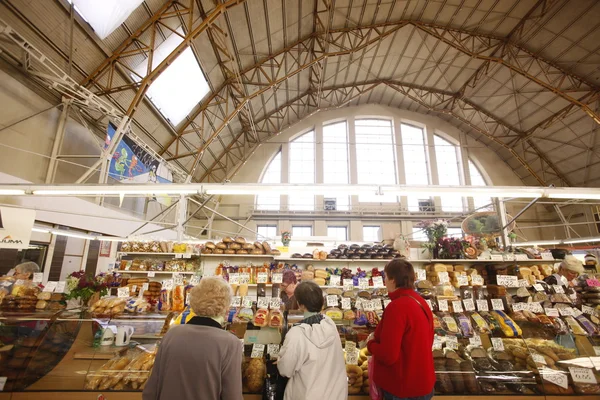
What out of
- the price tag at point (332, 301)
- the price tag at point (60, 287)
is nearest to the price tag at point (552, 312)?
the price tag at point (332, 301)

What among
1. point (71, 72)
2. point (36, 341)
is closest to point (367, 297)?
point (36, 341)

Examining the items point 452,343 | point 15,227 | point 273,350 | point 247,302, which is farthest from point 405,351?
point 15,227

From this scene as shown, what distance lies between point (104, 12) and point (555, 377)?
975 cm

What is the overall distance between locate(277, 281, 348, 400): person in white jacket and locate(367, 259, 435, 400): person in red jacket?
28 cm

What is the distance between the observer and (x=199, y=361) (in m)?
1.50

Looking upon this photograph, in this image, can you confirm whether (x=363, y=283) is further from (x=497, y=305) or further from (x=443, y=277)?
(x=497, y=305)

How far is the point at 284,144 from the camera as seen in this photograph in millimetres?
16578

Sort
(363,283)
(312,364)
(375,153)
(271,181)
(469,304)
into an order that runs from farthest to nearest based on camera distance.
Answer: (375,153) → (271,181) → (363,283) → (469,304) → (312,364)

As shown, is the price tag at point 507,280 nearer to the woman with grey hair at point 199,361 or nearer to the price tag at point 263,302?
the price tag at point 263,302

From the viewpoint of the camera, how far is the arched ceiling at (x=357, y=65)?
295 inches

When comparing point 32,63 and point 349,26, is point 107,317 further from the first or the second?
point 349,26

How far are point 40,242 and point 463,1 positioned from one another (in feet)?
49.6

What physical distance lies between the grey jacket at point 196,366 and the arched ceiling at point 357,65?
7.44 m

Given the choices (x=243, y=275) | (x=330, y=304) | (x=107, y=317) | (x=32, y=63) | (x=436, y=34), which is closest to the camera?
(x=107, y=317)
